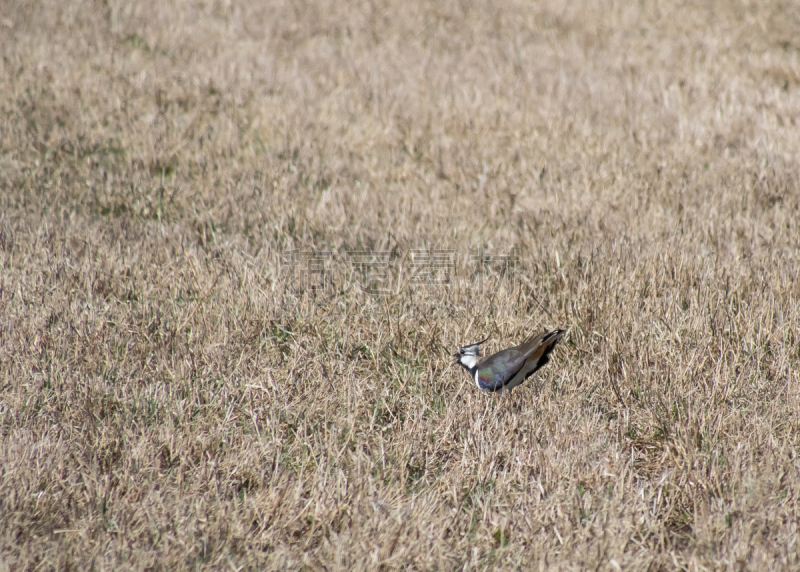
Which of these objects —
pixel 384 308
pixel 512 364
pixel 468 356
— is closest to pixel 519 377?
pixel 512 364

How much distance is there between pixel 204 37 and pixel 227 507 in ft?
22.7

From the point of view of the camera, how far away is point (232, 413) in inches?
107

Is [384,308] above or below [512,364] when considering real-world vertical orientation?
below

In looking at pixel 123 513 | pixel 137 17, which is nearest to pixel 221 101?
pixel 137 17

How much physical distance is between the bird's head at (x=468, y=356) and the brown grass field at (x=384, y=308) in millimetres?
84

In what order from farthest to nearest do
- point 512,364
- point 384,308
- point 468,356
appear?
point 384,308
point 468,356
point 512,364

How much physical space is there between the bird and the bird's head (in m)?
0.09

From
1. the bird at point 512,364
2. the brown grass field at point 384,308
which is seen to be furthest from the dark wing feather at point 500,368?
the brown grass field at point 384,308

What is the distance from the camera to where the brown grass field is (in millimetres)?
2203

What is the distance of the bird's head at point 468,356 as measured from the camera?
3.01 meters

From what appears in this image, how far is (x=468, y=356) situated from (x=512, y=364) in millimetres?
320

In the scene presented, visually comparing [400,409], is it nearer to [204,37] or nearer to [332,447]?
[332,447]

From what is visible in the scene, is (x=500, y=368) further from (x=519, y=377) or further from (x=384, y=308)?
(x=384, y=308)

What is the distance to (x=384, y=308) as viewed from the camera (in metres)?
3.55
